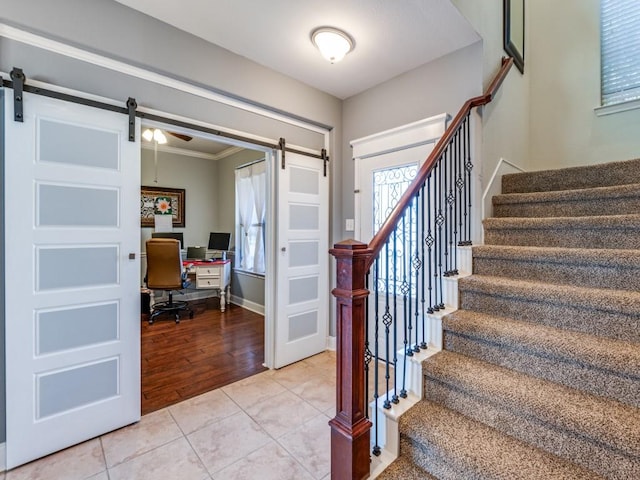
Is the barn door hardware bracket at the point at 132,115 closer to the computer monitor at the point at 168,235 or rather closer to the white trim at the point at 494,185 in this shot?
the white trim at the point at 494,185

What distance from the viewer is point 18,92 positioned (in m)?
1.60

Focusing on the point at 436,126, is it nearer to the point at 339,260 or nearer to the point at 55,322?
the point at 339,260

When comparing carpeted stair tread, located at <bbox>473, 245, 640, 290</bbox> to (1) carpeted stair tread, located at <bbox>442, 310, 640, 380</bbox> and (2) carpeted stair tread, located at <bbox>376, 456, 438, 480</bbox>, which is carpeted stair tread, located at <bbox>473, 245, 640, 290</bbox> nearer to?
(1) carpeted stair tread, located at <bbox>442, 310, 640, 380</bbox>

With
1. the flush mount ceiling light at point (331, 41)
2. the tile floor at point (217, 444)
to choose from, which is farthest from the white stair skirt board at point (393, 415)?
the flush mount ceiling light at point (331, 41)

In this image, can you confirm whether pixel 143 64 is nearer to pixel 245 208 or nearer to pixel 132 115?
pixel 132 115

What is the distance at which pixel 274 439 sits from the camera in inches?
72.9

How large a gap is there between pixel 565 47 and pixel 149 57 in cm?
386

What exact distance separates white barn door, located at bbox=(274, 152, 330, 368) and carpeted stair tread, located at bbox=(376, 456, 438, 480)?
169 centimetres

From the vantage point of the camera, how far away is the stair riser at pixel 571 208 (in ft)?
5.94

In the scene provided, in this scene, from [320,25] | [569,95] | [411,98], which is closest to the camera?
[320,25]

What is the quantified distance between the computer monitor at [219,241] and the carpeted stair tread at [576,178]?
4.24 metres

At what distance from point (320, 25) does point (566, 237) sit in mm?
2131

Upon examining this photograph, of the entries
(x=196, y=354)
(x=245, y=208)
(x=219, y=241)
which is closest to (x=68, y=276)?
(x=196, y=354)

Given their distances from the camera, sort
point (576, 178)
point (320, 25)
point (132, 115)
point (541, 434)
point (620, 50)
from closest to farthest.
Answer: point (541, 434) < point (132, 115) < point (320, 25) < point (576, 178) < point (620, 50)
